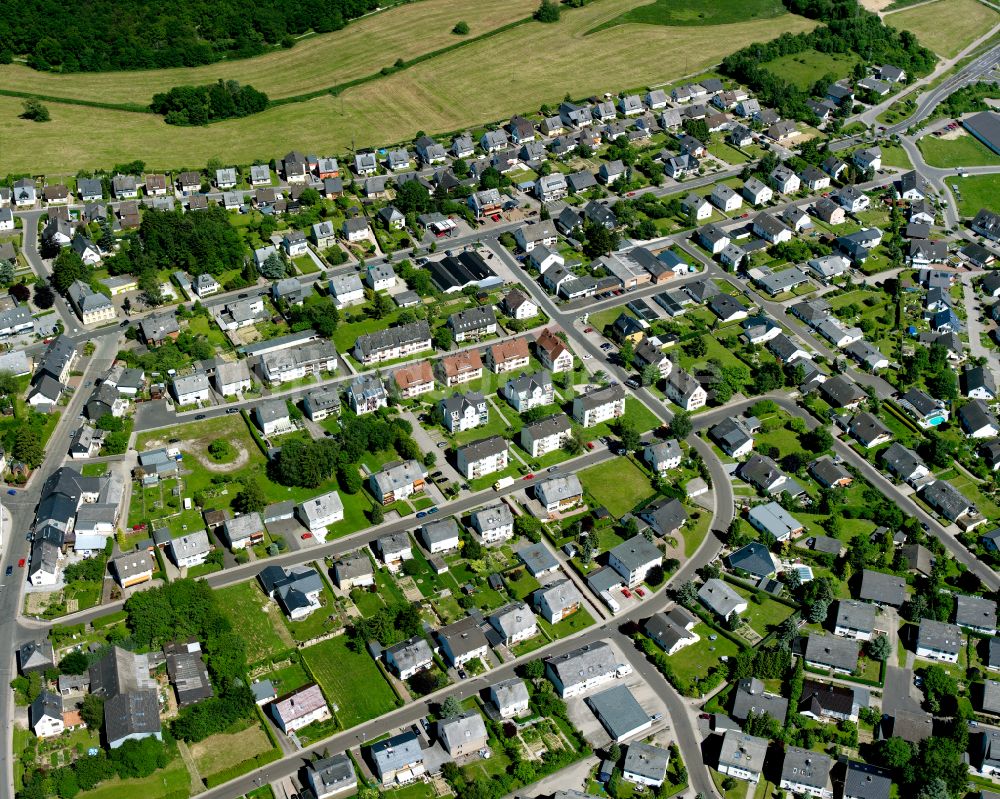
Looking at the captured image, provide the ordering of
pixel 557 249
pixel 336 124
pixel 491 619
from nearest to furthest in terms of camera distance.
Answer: pixel 491 619, pixel 557 249, pixel 336 124

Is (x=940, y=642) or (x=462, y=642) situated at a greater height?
(x=462, y=642)

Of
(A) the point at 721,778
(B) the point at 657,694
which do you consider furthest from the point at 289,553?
(A) the point at 721,778

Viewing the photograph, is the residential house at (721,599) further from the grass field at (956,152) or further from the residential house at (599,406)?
the grass field at (956,152)

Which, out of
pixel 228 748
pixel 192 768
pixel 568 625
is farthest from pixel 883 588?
pixel 192 768

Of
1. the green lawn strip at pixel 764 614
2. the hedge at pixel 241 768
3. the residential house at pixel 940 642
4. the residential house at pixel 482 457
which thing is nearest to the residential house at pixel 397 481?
the residential house at pixel 482 457

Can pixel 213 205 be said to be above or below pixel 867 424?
above

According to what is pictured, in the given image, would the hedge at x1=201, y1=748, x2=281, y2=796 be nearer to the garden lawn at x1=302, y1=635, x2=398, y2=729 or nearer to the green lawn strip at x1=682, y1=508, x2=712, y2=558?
the garden lawn at x1=302, y1=635, x2=398, y2=729

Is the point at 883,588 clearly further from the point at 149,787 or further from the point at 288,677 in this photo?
the point at 149,787

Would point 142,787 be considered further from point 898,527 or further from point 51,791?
point 898,527

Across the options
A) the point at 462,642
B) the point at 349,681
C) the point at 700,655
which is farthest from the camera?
the point at 700,655
